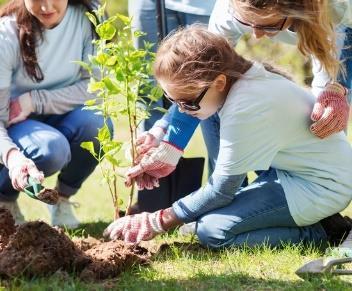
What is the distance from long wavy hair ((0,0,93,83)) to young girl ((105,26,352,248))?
96 centimetres

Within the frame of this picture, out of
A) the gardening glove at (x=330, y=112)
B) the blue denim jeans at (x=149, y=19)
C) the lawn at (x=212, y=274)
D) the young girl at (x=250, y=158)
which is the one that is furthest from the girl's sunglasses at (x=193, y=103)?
the blue denim jeans at (x=149, y=19)

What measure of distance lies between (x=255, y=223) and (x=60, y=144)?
3.68 ft

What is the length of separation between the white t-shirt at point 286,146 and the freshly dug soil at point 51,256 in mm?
605

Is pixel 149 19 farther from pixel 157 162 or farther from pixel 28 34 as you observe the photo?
pixel 157 162

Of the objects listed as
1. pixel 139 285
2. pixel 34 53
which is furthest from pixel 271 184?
pixel 34 53

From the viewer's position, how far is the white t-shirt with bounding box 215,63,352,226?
331 cm

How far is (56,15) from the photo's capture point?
4.01 meters

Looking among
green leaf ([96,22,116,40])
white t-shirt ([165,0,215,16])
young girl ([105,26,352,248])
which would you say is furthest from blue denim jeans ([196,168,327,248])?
white t-shirt ([165,0,215,16])

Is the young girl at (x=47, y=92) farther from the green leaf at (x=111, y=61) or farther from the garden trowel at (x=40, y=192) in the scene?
the green leaf at (x=111, y=61)

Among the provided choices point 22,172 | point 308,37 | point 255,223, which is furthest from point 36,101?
point 308,37

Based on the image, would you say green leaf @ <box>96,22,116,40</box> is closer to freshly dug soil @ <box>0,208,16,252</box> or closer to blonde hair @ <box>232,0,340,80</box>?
blonde hair @ <box>232,0,340,80</box>

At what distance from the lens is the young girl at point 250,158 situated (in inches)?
130

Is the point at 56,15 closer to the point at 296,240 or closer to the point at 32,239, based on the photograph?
the point at 32,239

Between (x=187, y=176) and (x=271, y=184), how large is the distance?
689 mm
